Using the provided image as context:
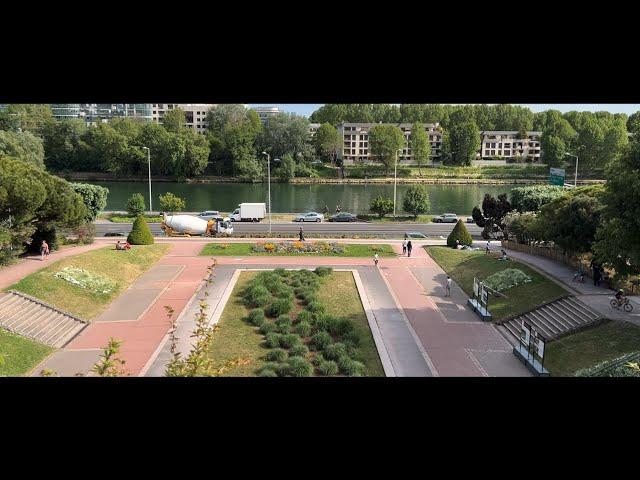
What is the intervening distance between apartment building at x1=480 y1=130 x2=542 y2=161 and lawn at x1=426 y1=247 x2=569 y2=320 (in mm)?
53504

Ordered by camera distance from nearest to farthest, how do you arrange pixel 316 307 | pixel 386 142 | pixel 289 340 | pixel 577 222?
pixel 289 340, pixel 316 307, pixel 577 222, pixel 386 142

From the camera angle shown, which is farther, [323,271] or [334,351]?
[323,271]

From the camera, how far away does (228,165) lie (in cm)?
6381

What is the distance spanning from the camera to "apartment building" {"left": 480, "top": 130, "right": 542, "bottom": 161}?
240ft

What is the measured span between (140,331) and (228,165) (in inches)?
1988

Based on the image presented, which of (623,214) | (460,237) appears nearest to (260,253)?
(460,237)

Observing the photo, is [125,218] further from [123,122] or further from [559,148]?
[559,148]

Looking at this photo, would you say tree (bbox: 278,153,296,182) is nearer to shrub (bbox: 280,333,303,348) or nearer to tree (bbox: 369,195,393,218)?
tree (bbox: 369,195,393,218)

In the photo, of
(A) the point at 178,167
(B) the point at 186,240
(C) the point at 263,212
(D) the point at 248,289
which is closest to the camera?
(D) the point at 248,289

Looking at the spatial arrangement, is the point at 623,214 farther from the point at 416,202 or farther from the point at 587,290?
the point at 416,202

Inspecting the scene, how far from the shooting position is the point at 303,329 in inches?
583

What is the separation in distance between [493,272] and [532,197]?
1018 centimetres

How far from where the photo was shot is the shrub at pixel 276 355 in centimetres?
1314
